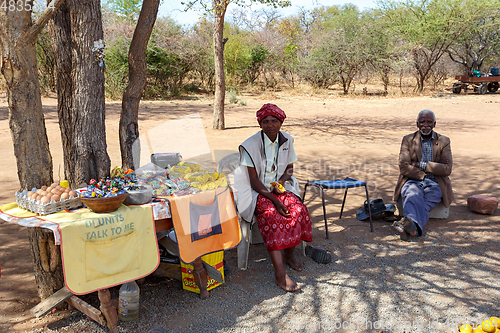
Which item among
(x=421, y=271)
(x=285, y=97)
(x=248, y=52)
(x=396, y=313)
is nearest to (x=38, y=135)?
(x=396, y=313)

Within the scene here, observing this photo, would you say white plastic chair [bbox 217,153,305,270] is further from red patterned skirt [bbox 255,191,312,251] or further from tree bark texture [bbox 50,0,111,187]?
tree bark texture [bbox 50,0,111,187]

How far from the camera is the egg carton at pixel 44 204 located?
2.47 m

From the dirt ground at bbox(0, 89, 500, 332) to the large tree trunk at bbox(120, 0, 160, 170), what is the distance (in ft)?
2.46

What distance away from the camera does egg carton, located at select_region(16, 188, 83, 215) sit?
247 cm

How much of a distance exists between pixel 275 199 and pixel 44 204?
6.03ft

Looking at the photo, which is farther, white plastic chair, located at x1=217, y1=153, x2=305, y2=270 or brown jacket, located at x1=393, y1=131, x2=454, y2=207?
brown jacket, located at x1=393, y1=131, x2=454, y2=207

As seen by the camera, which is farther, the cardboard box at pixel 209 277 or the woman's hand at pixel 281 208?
the woman's hand at pixel 281 208

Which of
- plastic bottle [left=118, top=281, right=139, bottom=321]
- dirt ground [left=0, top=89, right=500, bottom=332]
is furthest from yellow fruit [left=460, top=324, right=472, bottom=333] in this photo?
plastic bottle [left=118, top=281, right=139, bottom=321]

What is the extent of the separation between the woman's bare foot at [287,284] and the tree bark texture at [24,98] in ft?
6.53

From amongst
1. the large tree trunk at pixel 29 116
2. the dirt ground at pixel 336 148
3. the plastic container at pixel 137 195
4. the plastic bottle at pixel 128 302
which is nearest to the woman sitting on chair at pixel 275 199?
the dirt ground at pixel 336 148

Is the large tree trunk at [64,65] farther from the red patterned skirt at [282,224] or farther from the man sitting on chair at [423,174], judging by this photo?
the man sitting on chair at [423,174]

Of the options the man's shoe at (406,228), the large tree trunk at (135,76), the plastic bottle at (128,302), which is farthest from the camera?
the man's shoe at (406,228)

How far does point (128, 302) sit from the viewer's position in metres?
2.72

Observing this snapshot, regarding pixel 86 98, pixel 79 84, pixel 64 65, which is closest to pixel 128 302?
pixel 86 98
